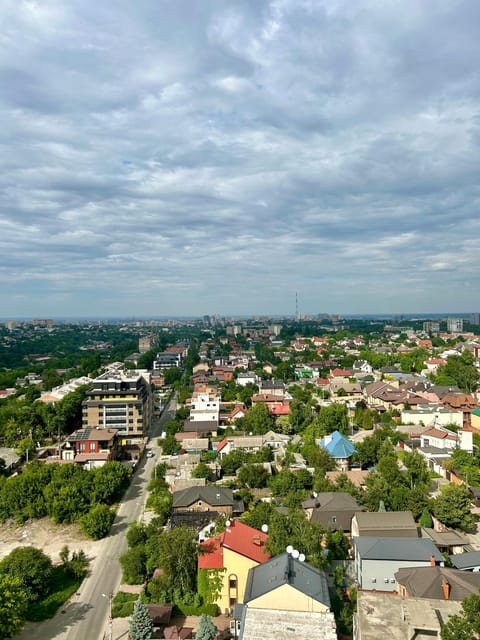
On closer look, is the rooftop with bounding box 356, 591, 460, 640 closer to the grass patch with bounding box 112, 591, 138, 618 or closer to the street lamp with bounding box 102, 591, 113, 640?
the street lamp with bounding box 102, 591, 113, 640

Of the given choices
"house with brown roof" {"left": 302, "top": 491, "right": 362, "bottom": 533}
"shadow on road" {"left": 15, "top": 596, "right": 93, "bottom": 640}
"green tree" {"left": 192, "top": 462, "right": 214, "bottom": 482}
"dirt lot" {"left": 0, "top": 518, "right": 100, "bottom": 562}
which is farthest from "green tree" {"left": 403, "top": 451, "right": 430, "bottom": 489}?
"shadow on road" {"left": 15, "top": 596, "right": 93, "bottom": 640}

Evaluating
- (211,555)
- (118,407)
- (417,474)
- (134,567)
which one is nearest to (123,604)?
(134,567)

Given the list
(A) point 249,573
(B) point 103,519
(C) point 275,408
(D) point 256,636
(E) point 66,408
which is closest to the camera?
(D) point 256,636

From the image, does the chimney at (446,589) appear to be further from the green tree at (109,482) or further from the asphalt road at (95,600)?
the green tree at (109,482)

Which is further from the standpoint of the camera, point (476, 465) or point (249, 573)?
point (476, 465)

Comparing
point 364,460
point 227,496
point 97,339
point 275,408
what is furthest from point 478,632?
point 97,339

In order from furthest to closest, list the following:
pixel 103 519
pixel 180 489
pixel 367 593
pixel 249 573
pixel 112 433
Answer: pixel 112 433
pixel 180 489
pixel 103 519
pixel 249 573
pixel 367 593

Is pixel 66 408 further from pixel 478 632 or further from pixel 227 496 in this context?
pixel 478 632

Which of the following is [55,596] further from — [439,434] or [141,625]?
[439,434]
